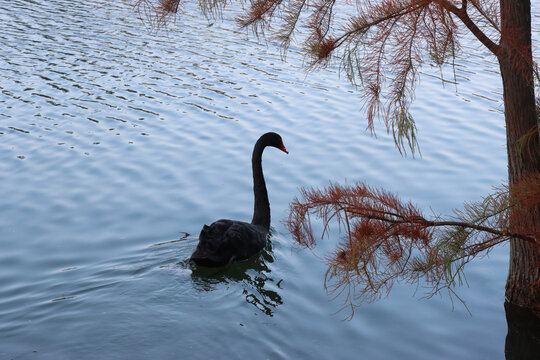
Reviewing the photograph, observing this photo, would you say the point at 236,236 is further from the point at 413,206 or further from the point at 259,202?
the point at 413,206

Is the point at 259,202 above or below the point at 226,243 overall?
above

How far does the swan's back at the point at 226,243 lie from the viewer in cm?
525

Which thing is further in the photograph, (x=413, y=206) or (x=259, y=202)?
(x=259, y=202)

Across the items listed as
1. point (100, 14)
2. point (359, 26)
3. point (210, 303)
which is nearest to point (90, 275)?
point (210, 303)

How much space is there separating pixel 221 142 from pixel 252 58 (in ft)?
13.2

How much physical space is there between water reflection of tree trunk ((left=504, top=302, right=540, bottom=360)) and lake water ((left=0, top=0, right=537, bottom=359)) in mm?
93

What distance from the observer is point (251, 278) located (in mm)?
5430

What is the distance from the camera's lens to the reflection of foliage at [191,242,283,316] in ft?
16.3

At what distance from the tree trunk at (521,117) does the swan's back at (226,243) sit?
2.17m

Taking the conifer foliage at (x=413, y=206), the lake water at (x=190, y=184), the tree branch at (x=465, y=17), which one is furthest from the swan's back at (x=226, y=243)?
the tree branch at (x=465, y=17)

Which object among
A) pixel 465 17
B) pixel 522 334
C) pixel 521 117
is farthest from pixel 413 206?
pixel 522 334

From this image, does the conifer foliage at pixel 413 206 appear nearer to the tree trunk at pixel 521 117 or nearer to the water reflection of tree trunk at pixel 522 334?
the tree trunk at pixel 521 117

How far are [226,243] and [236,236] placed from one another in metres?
0.14

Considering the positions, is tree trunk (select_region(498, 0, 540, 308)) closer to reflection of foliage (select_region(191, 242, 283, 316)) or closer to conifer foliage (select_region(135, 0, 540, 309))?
conifer foliage (select_region(135, 0, 540, 309))
